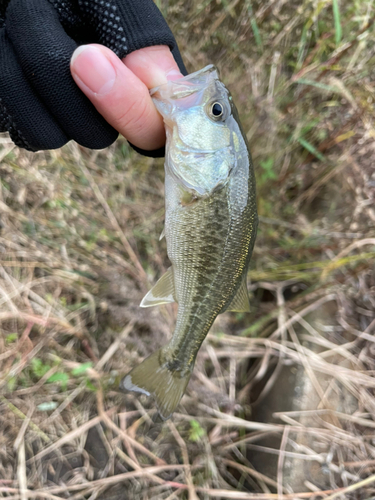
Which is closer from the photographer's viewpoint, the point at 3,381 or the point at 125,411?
the point at 3,381

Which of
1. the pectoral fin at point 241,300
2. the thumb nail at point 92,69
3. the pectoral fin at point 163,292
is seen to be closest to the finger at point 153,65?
the thumb nail at point 92,69

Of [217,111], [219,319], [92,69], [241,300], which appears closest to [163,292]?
[241,300]

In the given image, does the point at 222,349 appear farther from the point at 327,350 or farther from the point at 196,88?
the point at 196,88

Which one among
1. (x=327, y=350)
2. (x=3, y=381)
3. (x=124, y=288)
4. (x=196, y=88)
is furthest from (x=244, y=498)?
(x=196, y=88)

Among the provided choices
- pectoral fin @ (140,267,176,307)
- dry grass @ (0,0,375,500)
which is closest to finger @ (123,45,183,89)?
pectoral fin @ (140,267,176,307)

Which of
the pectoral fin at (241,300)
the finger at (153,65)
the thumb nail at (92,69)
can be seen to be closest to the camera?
the thumb nail at (92,69)

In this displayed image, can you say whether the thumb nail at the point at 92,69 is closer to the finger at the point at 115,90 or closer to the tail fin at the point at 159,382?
the finger at the point at 115,90
